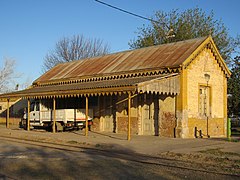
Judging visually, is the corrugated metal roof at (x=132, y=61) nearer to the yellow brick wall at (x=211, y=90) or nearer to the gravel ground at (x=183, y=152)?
the yellow brick wall at (x=211, y=90)

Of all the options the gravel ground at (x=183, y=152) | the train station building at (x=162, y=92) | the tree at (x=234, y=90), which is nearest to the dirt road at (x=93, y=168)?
the gravel ground at (x=183, y=152)

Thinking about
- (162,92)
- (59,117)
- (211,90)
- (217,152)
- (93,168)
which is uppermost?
(211,90)

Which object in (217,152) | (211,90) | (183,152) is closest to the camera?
(183,152)

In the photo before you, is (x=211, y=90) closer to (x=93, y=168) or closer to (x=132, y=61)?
(x=132, y=61)

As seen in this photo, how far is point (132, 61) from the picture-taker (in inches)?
984

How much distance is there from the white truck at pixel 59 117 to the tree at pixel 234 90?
1446 centimetres

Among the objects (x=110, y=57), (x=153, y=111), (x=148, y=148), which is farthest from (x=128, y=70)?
(x=148, y=148)

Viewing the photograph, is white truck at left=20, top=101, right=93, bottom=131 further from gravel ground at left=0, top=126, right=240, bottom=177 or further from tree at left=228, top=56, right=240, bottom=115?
tree at left=228, top=56, right=240, bottom=115

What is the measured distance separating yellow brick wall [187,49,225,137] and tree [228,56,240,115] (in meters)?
9.80

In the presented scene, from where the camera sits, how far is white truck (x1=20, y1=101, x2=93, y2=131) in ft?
80.0

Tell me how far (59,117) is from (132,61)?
20.5ft

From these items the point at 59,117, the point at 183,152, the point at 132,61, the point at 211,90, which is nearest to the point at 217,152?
the point at 183,152

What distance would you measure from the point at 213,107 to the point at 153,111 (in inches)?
155

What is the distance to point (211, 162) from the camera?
12.2 meters
